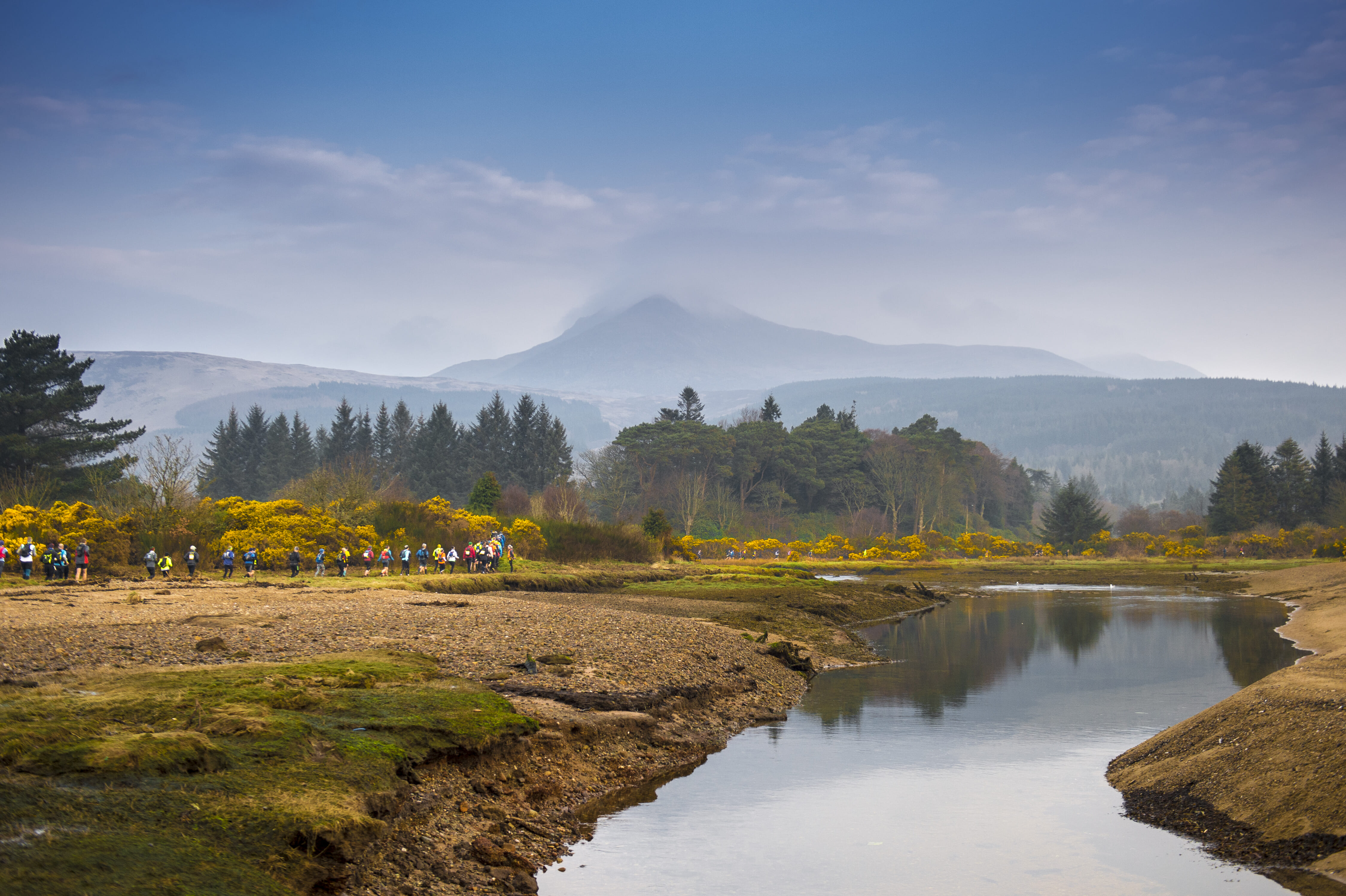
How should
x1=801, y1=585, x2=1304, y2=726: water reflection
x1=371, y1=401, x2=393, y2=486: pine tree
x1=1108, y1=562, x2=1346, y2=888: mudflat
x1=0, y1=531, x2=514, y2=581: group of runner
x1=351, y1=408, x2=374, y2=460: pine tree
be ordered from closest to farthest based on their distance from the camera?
x1=1108, y1=562, x2=1346, y2=888: mudflat < x1=801, y1=585, x2=1304, y2=726: water reflection < x1=0, y1=531, x2=514, y2=581: group of runner < x1=371, y1=401, x2=393, y2=486: pine tree < x1=351, y1=408, x2=374, y2=460: pine tree

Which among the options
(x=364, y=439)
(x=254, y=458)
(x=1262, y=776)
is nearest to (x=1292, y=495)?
(x=1262, y=776)

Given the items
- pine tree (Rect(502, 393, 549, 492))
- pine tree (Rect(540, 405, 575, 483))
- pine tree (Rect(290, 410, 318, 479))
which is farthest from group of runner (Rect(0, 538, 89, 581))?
pine tree (Rect(290, 410, 318, 479))

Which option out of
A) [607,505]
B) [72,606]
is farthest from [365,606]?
[607,505]

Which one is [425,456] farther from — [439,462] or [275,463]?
[275,463]

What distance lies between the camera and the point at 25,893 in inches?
228

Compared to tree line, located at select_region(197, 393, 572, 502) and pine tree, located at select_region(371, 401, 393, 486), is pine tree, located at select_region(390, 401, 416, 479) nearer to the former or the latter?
tree line, located at select_region(197, 393, 572, 502)

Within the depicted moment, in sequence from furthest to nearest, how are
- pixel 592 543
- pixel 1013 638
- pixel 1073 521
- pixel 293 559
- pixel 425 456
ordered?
pixel 425 456
pixel 1073 521
pixel 592 543
pixel 293 559
pixel 1013 638

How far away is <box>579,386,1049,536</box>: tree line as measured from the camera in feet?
351

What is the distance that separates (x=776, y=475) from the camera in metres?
115

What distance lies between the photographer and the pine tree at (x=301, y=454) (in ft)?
362

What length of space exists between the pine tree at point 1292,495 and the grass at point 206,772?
97.2 metres

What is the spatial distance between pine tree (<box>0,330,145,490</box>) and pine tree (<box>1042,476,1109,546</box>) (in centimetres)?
8659

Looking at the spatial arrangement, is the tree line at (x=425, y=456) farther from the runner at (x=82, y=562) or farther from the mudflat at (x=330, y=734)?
the mudflat at (x=330, y=734)

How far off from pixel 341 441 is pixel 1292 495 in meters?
106
